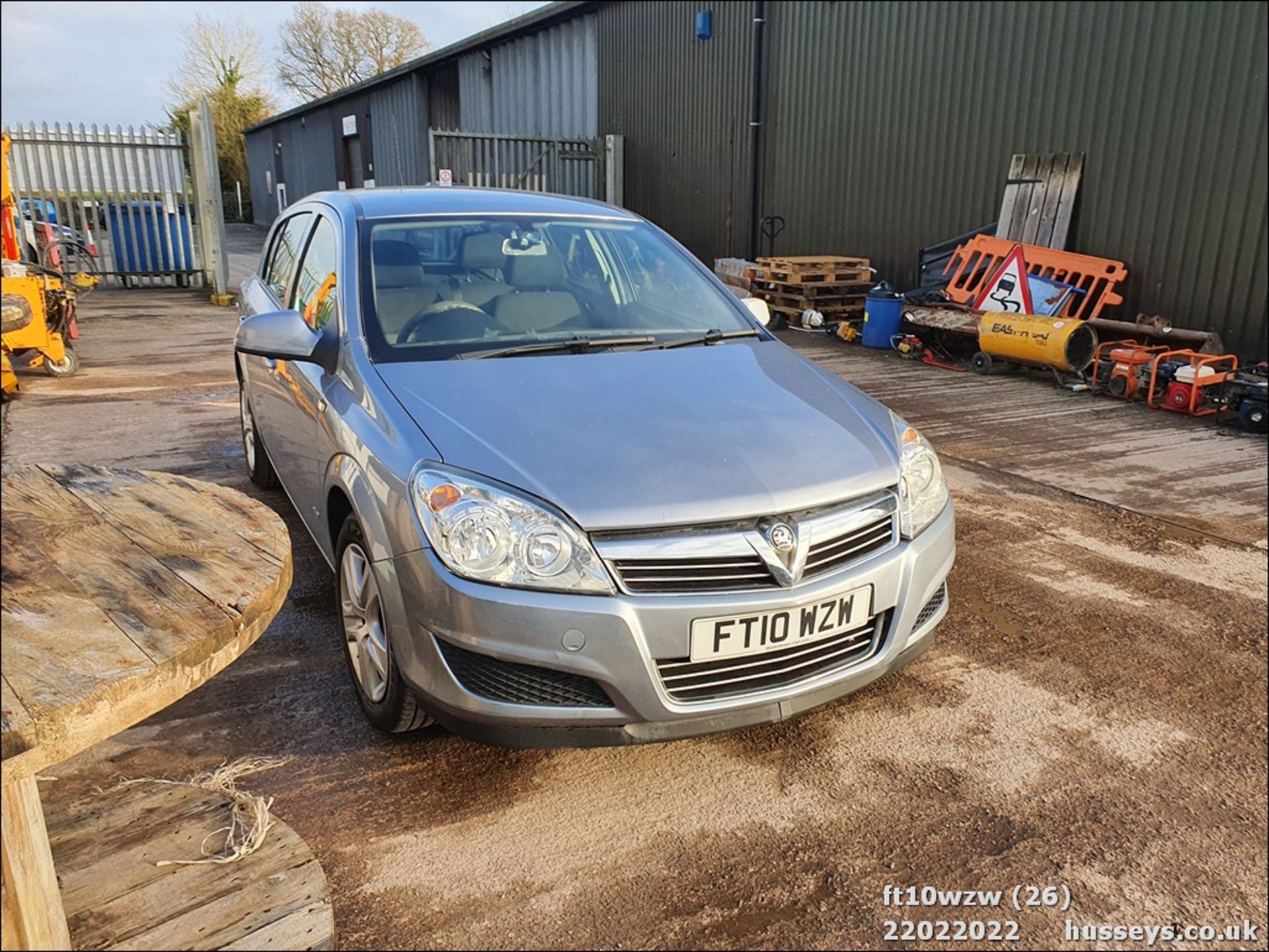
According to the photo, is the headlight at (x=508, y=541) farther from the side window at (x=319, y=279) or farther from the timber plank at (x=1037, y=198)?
the timber plank at (x=1037, y=198)

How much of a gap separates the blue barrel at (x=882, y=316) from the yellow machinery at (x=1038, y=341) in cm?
143

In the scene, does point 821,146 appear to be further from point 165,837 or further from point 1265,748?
point 165,837

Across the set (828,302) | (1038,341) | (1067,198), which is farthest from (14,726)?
(828,302)

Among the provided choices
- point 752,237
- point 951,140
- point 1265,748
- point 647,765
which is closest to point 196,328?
point 752,237

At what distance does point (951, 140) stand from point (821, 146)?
7.78ft

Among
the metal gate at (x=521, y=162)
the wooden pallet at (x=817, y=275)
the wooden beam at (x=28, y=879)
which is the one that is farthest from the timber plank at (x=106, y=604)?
the metal gate at (x=521, y=162)

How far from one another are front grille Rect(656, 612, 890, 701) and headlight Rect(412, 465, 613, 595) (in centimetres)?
30

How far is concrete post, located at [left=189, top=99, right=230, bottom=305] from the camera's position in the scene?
1389 centimetres

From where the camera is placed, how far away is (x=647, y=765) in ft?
8.86

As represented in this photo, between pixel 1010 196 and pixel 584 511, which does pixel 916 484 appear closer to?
pixel 584 511

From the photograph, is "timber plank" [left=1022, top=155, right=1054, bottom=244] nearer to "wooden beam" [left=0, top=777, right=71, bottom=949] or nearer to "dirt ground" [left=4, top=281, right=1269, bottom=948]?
"dirt ground" [left=4, top=281, right=1269, bottom=948]

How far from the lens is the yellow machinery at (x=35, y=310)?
24.7ft

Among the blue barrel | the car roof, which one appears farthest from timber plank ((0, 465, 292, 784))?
the blue barrel

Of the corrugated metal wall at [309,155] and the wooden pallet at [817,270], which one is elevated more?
the corrugated metal wall at [309,155]
